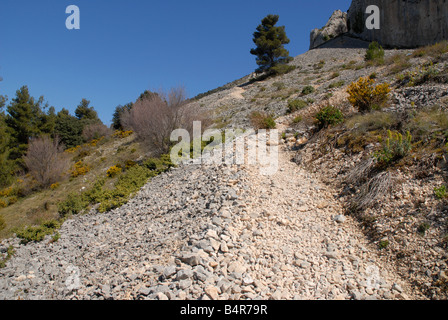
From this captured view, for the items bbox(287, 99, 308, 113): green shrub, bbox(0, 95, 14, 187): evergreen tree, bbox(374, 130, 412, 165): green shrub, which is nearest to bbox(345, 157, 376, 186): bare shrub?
bbox(374, 130, 412, 165): green shrub

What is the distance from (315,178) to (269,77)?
2622 cm

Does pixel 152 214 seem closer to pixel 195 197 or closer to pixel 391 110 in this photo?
pixel 195 197

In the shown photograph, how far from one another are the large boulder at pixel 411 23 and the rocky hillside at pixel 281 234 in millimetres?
23202

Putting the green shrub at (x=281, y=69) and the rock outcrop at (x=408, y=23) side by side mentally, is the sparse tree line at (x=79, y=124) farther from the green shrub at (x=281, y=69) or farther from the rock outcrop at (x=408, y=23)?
the rock outcrop at (x=408, y=23)

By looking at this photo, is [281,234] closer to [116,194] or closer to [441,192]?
[441,192]

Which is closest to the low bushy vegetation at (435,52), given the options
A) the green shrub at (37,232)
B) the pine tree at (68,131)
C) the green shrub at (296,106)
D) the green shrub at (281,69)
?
the green shrub at (296,106)

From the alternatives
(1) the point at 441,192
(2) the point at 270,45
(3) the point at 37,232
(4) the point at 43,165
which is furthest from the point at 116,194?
(2) the point at 270,45

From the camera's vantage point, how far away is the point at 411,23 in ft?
86.4

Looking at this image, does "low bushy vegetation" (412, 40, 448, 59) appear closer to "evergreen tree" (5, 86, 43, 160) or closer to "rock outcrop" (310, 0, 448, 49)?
"rock outcrop" (310, 0, 448, 49)

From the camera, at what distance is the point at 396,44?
27.7m

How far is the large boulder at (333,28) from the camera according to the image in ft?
142

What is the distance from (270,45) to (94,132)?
903 inches
